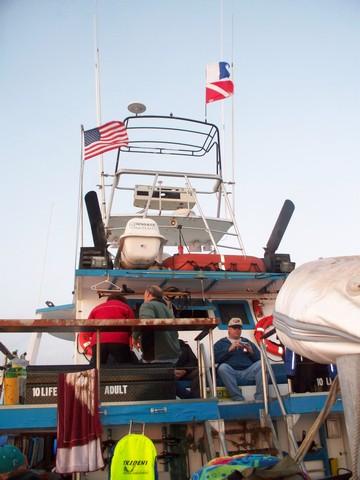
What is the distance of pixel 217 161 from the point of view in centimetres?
1165

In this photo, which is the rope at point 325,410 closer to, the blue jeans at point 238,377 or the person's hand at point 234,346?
the blue jeans at point 238,377

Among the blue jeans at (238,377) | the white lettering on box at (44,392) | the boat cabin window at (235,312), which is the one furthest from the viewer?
the boat cabin window at (235,312)

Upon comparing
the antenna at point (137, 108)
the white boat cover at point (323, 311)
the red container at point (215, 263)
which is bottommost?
the white boat cover at point (323, 311)

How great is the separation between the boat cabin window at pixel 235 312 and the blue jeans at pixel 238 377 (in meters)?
1.62

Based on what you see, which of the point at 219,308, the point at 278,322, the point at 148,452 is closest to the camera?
the point at 278,322

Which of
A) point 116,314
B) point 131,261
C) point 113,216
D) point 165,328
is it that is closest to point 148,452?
point 165,328

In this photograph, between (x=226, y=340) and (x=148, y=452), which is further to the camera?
(x=226, y=340)

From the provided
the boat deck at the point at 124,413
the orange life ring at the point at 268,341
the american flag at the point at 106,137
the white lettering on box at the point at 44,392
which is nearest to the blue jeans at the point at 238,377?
the orange life ring at the point at 268,341

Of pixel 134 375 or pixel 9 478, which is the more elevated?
pixel 134 375

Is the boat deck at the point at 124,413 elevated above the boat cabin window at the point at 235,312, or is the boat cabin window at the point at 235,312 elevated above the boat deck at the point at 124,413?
the boat cabin window at the point at 235,312

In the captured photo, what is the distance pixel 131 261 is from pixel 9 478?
4.67 m

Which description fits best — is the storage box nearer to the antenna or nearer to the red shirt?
the red shirt

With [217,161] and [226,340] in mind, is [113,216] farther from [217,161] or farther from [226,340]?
[226,340]

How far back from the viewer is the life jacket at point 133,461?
444cm
